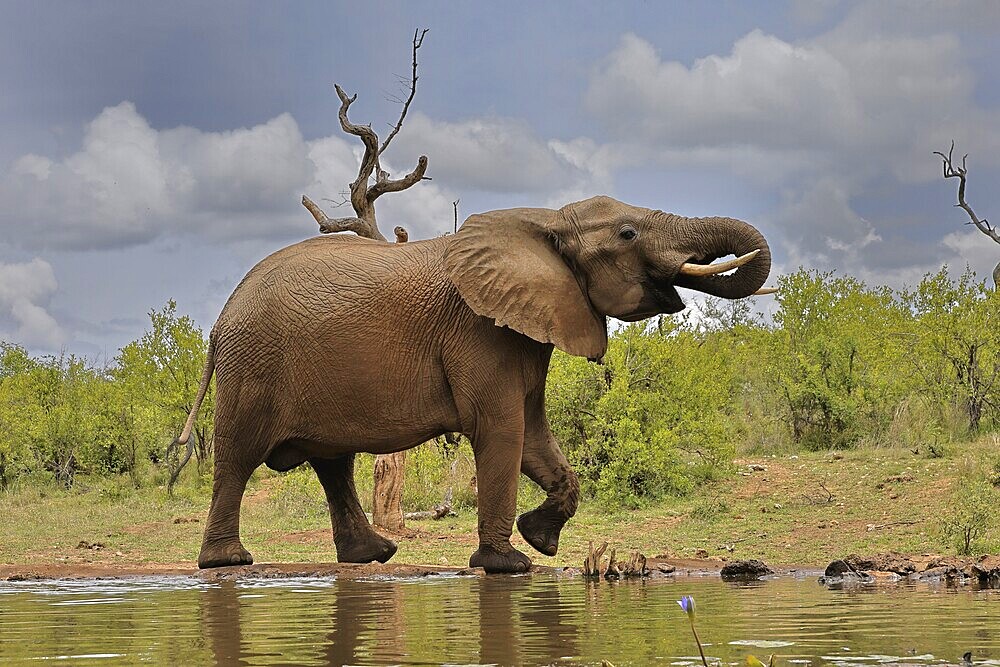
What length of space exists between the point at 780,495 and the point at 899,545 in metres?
3.93

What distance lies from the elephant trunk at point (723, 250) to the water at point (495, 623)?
209cm

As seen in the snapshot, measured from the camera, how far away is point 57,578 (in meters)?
10.8

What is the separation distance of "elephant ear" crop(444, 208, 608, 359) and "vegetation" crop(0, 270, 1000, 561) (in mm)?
4074

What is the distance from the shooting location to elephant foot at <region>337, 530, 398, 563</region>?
38.4 ft

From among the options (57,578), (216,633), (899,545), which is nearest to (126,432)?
(57,578)

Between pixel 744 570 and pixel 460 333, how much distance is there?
8.95ft

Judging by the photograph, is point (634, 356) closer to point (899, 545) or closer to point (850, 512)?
point (850, 512)

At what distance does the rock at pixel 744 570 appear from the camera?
9.83m

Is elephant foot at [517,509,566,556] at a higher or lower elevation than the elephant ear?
lower

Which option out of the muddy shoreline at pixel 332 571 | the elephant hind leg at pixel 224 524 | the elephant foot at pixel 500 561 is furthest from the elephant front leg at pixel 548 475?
the elephant hind leg at pixel 224 524

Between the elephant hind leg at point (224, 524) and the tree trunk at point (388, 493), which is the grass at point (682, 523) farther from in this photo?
the elephant hind leg at point (224, 524)

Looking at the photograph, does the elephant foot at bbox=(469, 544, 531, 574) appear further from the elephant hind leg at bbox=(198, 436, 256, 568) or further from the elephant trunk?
the elephant trunk

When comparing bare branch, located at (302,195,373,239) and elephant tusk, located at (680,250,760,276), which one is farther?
bare branch, located at (302,195,373,239)

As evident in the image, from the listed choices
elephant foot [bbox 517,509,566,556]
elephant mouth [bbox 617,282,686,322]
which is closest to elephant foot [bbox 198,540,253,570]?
elephant foot [bbox 517,509,566,556]
